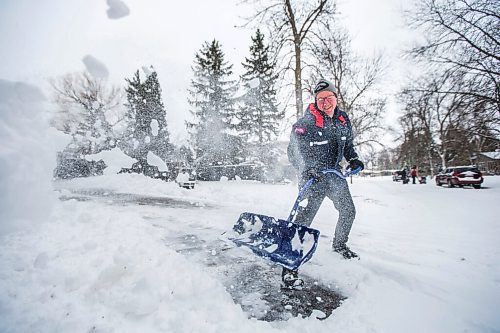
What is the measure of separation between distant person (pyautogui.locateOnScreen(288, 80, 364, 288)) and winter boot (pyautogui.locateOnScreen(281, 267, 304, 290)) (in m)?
0.63

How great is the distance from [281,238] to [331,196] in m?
0.82

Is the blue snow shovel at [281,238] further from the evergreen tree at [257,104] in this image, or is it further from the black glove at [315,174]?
the evergreen tree at [257,104]

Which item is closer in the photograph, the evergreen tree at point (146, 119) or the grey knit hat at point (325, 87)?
the grey knit hat at point (325, 87)

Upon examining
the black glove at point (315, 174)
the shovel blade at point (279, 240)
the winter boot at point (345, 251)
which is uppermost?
the black glove at point (315, 174)

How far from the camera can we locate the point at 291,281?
2434 mm

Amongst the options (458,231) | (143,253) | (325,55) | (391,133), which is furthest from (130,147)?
(391,133)

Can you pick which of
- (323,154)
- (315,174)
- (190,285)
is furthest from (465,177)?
(190,285)

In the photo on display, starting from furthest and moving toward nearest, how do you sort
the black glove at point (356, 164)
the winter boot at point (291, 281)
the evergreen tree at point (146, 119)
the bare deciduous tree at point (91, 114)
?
the evergreen tree at point (146, 119) → the bare deciduous tree at point (91, 114) → the black glove at point (356, 164) → the winter boot at point (291, 281)

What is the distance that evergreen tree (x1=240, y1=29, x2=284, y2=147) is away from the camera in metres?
24.6

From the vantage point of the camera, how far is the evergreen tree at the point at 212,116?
23.3 m

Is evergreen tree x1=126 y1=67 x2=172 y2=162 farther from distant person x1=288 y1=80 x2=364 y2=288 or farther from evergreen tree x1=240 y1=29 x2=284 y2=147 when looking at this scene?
distant person x1=288 y1=80 x2=364 y2=288

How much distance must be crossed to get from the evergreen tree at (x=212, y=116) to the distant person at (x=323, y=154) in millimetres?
20480

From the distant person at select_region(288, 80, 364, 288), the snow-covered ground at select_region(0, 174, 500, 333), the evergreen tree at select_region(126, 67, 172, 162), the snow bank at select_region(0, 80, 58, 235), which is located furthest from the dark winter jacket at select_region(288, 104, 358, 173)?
the evergreen tree at select_region(126, 67, 172, 162)

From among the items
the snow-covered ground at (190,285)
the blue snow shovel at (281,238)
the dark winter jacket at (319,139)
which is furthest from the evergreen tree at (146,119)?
the dark winter jacket at (319,139)
